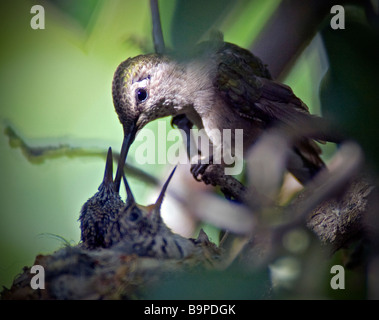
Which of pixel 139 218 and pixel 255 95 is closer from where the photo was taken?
pixel 139 218

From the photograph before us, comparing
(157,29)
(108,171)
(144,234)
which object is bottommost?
(144,234)

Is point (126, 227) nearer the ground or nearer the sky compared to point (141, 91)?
nearer the ground

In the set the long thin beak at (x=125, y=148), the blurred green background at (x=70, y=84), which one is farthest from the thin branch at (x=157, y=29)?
the long thin beak at (x=125, y=148)

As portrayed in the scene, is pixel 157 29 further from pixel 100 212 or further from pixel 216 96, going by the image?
pixel 100 212

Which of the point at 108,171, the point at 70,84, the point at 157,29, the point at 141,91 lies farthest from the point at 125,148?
the point at 157,29

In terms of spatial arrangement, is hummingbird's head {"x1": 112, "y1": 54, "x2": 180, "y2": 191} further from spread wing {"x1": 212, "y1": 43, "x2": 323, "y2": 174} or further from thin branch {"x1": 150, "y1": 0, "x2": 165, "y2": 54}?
spread wing {"x1": 212, "y1": 43, "x2": 323, "y2": 174}

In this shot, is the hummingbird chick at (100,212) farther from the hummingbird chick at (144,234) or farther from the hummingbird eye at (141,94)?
the hummingbird eye at (141,94)

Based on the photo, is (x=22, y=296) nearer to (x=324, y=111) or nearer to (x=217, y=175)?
(x=217, y=175)
